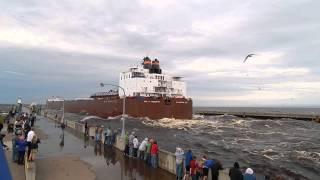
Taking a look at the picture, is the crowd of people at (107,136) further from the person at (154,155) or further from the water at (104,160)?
the person at (154,155)

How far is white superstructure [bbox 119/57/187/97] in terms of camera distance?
60.6 m

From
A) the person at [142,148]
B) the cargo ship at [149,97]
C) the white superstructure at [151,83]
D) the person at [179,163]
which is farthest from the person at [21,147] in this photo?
the white superstructure at [151,83]

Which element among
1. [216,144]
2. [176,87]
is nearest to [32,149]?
[216,144]

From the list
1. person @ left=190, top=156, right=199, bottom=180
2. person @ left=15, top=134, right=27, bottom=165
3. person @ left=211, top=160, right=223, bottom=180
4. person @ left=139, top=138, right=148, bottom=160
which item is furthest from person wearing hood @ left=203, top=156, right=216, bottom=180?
person @ left=15, top=134, right=27, bottom=165

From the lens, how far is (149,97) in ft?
182

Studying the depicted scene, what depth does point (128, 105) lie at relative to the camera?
183ft

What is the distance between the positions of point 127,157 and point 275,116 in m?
66.9

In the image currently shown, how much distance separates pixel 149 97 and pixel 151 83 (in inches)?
259

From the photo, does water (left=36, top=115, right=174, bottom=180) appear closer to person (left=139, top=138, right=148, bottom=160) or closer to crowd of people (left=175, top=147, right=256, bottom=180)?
person (left=139, top=138, right=148, bottom=160)

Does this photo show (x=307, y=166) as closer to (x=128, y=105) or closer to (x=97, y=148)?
(x=97, y=148)

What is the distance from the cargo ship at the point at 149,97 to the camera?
54.8 metres

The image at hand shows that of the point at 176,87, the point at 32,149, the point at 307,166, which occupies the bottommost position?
the point at 307,166

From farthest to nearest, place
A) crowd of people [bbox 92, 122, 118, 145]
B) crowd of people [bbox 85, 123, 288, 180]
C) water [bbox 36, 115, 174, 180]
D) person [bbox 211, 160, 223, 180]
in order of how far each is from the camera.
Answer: crowd of people [bbox 92, 122, 118, 145] → water [bbox 36, 115, 174, 180] → person [bbox 211, 160, 223, 180] → crowd of people [bbox 85, 123, 288, 180]

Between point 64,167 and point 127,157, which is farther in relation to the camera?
point 127,157
